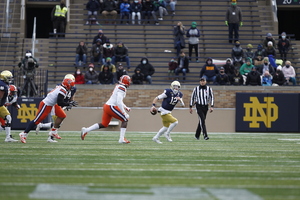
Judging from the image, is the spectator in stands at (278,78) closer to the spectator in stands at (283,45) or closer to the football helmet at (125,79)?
the spectator in stands at (283,45)

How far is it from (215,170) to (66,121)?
13400 mm

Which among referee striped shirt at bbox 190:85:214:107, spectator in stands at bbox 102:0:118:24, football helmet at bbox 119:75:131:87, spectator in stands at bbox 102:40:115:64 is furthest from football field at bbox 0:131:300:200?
spectator in stands at bbox 102:0:118:24

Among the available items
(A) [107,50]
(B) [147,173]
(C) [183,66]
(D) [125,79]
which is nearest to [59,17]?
(A) [107,50]

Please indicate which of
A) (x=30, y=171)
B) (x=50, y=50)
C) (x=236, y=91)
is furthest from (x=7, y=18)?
(x=30, y=171)

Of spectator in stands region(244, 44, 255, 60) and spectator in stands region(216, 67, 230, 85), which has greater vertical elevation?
spectator in stands region(244, 44, 255, 60)

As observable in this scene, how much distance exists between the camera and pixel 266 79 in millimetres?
21922

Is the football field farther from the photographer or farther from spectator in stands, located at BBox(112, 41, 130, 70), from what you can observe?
spectator in stands, located at BBox(112, 41, 130, 70)

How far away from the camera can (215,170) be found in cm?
849

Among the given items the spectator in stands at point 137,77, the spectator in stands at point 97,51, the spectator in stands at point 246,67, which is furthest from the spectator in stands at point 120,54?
the spectator in stands at point 246,67

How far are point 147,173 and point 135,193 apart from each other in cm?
161

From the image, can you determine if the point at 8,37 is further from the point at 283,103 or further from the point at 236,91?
the point at 283,103

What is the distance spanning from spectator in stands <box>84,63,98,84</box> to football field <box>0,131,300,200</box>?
10143 mm

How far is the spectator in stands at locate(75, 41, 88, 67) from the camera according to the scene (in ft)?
77.8

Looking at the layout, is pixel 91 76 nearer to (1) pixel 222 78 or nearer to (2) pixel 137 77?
(2) pixel 137 77
